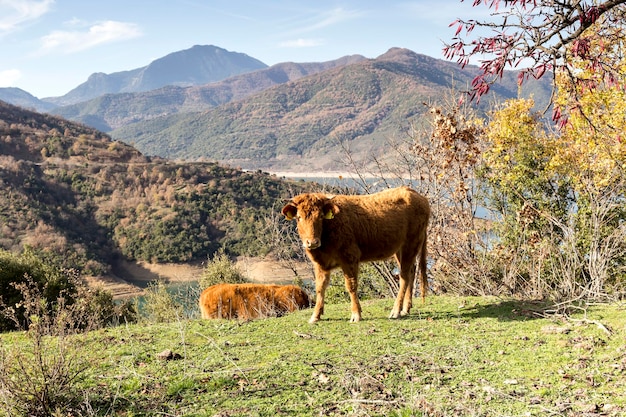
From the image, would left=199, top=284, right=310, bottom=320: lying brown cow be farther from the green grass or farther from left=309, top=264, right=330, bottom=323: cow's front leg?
the green grass

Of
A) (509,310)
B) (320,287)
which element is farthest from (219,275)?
(509,310)

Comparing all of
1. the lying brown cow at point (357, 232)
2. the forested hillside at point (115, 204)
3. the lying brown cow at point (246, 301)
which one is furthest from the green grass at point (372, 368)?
the forested hillside at point (115, 204)

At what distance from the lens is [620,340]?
5148 millimetres

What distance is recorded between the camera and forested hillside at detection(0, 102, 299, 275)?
53.1 meters

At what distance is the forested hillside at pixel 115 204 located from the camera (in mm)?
53056

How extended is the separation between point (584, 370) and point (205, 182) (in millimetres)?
70922

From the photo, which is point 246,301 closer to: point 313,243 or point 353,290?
point 353,290

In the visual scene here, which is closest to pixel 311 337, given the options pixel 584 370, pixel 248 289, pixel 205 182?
pixel 584 370

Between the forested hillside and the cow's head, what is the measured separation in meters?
38.3

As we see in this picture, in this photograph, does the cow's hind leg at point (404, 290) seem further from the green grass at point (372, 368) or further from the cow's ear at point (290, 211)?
the cow's ear at point (290, 211)

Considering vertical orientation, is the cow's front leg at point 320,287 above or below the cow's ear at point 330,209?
below

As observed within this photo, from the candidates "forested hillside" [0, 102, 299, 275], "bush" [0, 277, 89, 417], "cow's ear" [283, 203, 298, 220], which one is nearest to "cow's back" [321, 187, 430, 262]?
"cow's ear" [283, 203, 298, 220]

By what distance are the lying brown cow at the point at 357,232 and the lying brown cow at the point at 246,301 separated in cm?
333

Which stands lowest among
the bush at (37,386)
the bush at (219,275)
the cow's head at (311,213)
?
the bush at (219,275)
